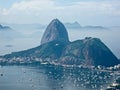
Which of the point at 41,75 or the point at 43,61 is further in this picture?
Answer: the point at 43,61

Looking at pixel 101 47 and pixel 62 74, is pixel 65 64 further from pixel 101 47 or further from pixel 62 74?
pixel 62 74

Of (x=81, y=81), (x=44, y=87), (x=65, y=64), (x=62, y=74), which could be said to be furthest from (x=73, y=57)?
(x=44, y=87)

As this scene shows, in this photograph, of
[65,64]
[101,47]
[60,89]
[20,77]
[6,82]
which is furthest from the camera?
[101,47]

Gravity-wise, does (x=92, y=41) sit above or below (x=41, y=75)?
above

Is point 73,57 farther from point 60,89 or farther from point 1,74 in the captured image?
point 60,89

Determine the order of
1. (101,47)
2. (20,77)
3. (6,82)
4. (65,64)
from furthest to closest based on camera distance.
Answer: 1. (101,47)
2. (65,64)
3. (20,77)
4. (6,82)

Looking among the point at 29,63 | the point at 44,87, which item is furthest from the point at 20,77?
the point at 29,63
